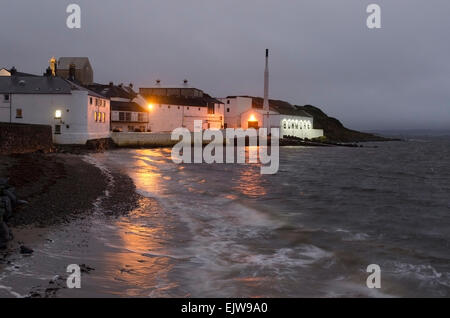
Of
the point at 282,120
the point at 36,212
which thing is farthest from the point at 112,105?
the point at 36,212

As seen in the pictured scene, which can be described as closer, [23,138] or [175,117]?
[23,138]

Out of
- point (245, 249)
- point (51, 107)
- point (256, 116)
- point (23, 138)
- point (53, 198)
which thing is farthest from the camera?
point (256, 116)

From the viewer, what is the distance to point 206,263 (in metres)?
11.2

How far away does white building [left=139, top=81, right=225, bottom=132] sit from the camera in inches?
2985

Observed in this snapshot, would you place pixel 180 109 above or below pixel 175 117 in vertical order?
above

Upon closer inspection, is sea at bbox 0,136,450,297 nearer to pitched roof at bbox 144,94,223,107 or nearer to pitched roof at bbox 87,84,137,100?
pitched roof at bbox 144,94,223,107

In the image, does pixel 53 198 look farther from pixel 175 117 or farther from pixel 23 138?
pixel 175 117

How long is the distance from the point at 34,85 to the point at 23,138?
15535 mm

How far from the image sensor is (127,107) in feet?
228

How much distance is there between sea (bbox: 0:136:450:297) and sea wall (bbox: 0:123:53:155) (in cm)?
1344

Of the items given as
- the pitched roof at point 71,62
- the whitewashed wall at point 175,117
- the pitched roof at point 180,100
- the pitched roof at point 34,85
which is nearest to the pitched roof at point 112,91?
the pitched roof at point 180,100

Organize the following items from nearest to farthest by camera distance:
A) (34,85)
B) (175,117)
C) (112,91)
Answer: (34,85), (112,91), (175,117)

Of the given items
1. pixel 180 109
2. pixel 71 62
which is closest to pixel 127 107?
pixel 180 109
